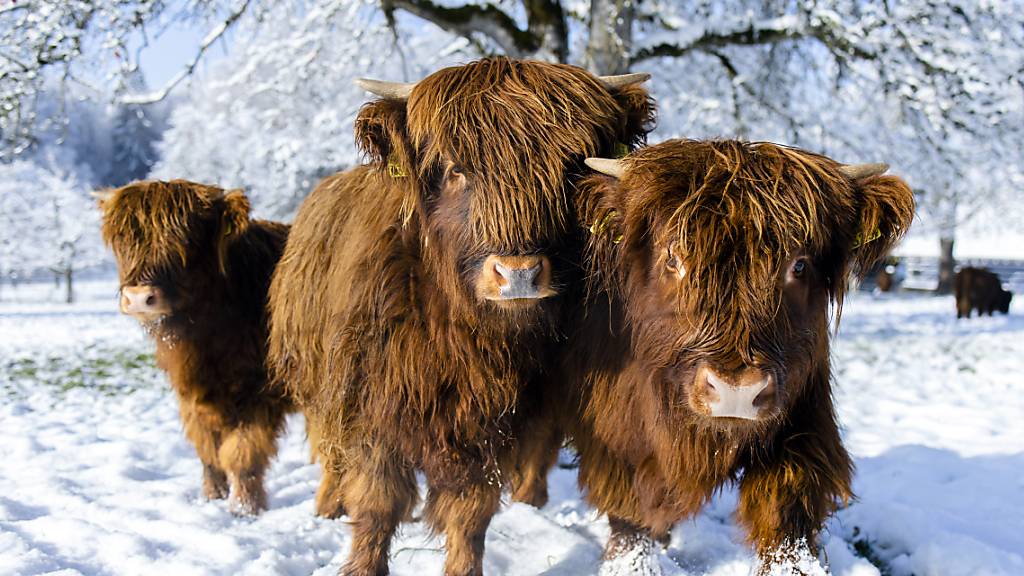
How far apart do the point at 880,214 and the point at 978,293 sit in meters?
15.8

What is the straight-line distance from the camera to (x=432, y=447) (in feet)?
9.00

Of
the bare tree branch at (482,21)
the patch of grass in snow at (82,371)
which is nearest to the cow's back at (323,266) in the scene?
the bare tree branch at (482,21)

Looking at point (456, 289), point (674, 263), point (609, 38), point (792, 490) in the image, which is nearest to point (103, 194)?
point (456, 289)

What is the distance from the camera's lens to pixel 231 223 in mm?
4020

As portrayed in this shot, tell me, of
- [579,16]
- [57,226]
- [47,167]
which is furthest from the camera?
[47,167]

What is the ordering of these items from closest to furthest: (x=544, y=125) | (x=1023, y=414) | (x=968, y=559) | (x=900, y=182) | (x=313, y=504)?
(x=900, y=182) → (x=544, y=125) → (x=968, y=559) → (x=313, y=504) → (x=1023, y=414)

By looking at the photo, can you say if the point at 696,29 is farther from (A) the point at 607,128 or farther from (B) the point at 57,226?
(B) the point at 57,226

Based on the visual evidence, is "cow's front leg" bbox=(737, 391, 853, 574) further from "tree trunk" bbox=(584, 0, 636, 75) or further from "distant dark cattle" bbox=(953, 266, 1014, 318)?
"distant dark cattle" bbox=(953, 266, 1014, 318)

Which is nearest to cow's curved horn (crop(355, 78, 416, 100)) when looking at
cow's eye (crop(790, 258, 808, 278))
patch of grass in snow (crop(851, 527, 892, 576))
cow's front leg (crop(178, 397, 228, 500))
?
cow's eye (crop(790, 258, 808, 278))

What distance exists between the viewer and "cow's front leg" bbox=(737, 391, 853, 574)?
2.46 metres

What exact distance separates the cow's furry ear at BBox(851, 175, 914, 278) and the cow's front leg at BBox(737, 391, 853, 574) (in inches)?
23.8

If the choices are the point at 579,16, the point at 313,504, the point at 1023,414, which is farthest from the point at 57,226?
the point at 1023,414

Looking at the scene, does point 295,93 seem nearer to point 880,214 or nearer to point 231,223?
point 231,223

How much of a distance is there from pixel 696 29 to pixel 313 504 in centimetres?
554
